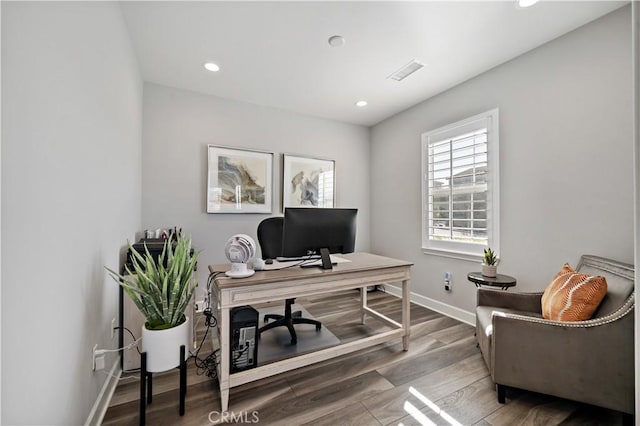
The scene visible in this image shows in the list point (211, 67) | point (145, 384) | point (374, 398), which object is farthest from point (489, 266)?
point (211, 67)

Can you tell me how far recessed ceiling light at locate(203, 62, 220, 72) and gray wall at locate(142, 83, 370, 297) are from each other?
625 mm

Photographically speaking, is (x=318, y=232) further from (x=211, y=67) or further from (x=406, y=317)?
(x=211, y=67)

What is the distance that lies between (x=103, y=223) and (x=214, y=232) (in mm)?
1644

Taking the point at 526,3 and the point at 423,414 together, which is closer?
the point at 423,414

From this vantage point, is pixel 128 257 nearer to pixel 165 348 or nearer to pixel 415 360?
pixel 165 348

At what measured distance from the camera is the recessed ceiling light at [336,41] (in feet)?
6.98

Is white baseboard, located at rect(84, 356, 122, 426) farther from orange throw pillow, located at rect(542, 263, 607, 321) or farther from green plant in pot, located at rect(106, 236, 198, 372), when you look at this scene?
orange throw pillow, located at rect(542, 263, 607, 321)

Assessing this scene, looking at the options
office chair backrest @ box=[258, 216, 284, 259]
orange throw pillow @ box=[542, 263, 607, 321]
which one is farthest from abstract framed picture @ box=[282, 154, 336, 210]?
orange throw pillow @ box=[542, 263, 607, 321]

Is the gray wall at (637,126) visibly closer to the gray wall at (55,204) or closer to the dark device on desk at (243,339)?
the dark device on desk at (243,339)

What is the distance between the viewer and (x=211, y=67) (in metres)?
2.56

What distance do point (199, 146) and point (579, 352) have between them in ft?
12.3

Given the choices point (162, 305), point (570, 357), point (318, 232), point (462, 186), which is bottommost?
point (570, 357)

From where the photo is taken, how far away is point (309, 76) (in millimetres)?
2740

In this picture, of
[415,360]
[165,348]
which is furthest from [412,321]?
[165,348]
